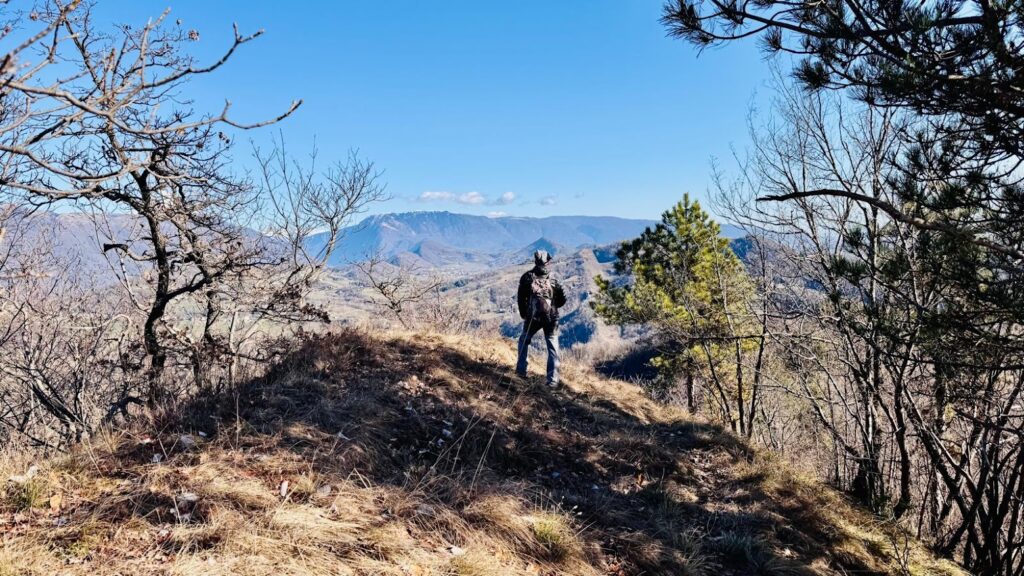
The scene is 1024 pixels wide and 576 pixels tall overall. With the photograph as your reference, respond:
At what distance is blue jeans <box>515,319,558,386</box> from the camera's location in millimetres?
7762

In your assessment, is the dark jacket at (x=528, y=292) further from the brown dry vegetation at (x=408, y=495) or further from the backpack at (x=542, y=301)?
the brown dry vegetation at (x=408, y=495)

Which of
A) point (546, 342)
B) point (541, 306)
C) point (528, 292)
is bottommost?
point (546, 342)

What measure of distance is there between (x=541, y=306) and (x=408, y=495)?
4.37 meters

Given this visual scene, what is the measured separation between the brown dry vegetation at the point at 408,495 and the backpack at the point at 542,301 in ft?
4.10

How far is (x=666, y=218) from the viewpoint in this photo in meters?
17.2

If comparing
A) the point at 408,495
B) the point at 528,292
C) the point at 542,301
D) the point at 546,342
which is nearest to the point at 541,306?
the point at 542,301

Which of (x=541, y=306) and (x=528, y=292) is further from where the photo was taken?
(x=528, y=292)

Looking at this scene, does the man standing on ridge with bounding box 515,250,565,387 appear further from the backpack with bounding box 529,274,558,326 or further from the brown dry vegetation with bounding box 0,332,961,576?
the brown dry vegetation with bounding box 0,332,961,576

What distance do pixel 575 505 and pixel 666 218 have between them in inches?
573

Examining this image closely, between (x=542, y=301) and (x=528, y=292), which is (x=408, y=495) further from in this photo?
(x=528, y=292)

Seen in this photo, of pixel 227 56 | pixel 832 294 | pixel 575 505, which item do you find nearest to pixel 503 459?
pixel 575 505

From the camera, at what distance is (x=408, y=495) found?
3.65 m

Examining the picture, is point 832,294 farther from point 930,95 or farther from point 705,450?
point 705,450

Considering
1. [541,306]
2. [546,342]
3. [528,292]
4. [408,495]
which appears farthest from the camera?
[546,342]
